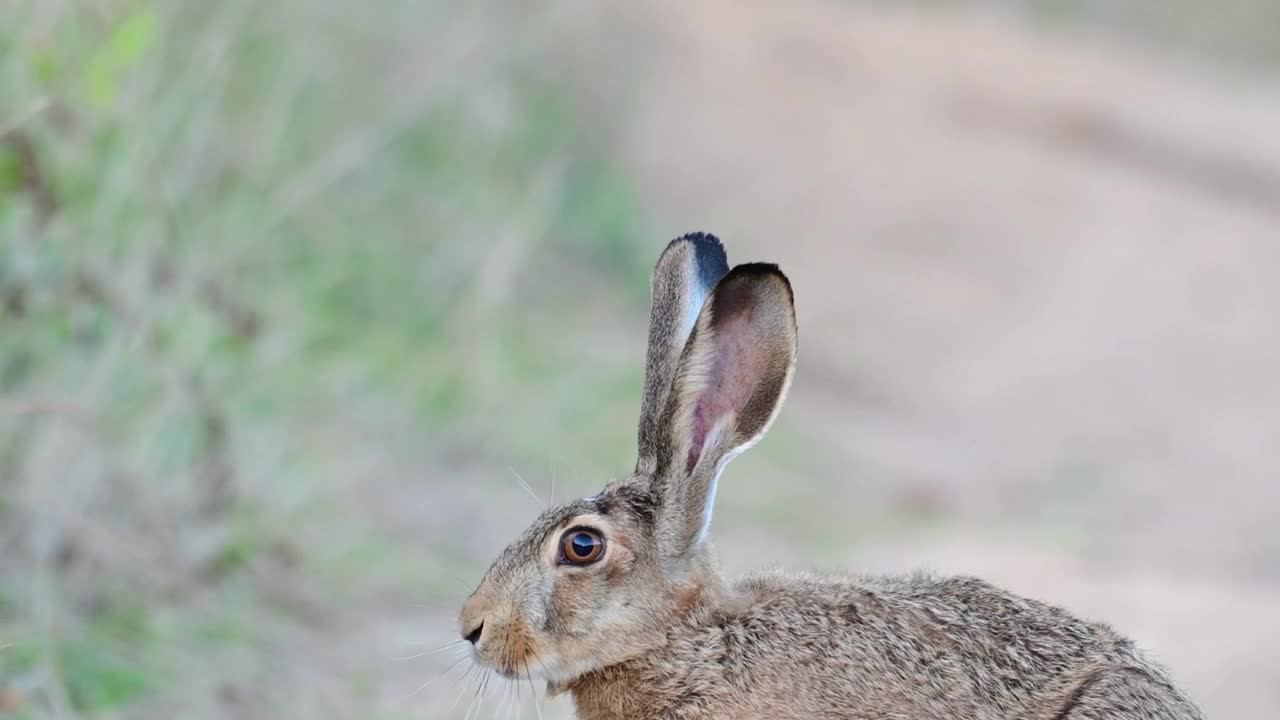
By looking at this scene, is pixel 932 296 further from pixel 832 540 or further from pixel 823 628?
pixel 823 628

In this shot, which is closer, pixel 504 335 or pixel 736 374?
pixel 736 374

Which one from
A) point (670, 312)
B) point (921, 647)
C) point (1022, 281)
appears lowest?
point (921, 647)

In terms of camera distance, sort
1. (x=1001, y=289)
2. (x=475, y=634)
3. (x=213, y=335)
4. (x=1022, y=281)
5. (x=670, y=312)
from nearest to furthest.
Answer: (x=475, y=634) < (x=670, y=312) < (x=213, y=335) < (x=1001, y=289) < (x=1022, y=281)

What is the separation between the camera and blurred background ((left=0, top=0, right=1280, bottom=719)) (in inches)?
175

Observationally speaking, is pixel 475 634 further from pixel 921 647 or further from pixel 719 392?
pixel 921 647

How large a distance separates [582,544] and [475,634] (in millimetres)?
270

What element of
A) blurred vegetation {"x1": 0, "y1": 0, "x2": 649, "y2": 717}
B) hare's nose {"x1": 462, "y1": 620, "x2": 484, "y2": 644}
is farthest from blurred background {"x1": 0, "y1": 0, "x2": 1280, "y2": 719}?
hare's nose {"x1": 462, "y1": 620, "x2": 484, "y2": 644}

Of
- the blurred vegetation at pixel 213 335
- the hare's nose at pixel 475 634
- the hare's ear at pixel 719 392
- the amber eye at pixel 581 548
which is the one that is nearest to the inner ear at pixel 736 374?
the hare's ear at pixel 719 392

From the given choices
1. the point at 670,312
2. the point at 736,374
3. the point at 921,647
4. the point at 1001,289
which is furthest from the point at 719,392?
the point at 1001,289

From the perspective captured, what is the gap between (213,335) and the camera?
4922mm

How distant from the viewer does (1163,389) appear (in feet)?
38.5

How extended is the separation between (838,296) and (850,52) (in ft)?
17.3

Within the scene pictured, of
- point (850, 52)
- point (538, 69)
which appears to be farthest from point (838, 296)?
point (850, 52)

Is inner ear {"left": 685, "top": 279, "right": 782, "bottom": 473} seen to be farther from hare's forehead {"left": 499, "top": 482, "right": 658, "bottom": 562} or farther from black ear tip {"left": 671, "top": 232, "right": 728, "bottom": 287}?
black ear tip {"left": 671, "top": 232, "right": 728, "bottom": 287}
